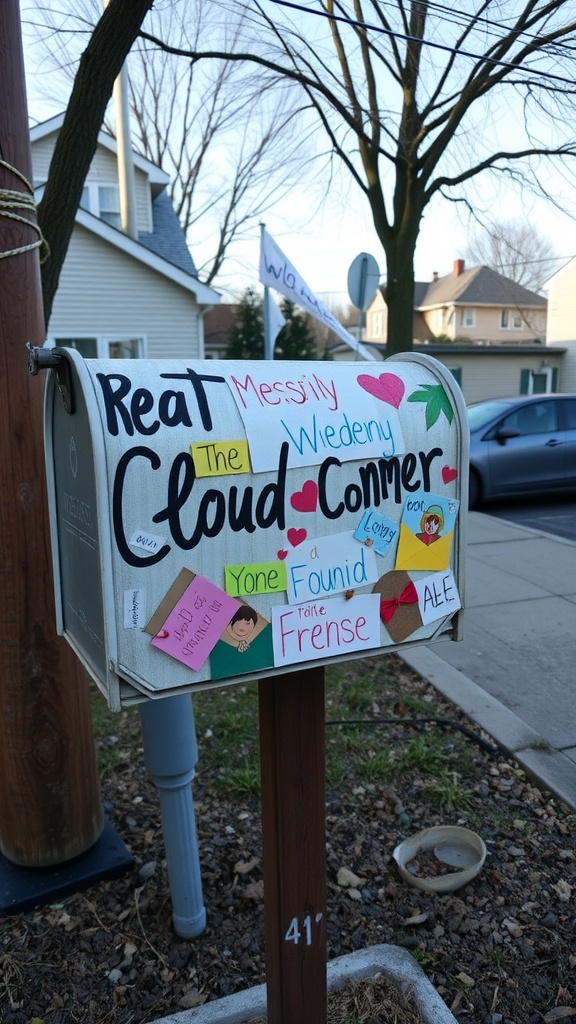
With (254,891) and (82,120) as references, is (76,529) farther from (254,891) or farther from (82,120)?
(82,120)

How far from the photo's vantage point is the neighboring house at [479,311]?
40969 millimetres

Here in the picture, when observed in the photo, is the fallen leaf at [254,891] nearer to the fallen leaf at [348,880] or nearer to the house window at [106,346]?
the fallen leaf at [348,880]

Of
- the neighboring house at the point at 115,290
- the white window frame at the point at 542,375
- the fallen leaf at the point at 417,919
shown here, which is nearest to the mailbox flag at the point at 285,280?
the fallen leaf at the point at 417,919

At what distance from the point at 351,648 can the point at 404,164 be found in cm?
875

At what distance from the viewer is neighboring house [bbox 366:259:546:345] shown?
4097 cm

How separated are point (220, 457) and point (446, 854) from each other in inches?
79.9

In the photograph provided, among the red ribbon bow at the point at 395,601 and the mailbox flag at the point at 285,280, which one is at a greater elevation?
the mailbox flag at the point at 285,280

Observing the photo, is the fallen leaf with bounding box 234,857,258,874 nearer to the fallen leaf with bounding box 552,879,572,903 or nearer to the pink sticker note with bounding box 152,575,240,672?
the fallen leaf with bounding box 552,879,572,903

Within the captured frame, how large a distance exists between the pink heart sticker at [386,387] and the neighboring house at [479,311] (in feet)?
131

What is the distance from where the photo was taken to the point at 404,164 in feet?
28.9

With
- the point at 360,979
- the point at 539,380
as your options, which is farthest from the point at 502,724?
the point at 539,380

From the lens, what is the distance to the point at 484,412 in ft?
32.7

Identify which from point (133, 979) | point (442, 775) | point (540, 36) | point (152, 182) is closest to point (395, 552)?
point (133, 979)

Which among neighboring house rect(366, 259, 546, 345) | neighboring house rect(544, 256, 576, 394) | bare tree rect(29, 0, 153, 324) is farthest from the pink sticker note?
neighboring house rect(366, 259, 546, 345)
